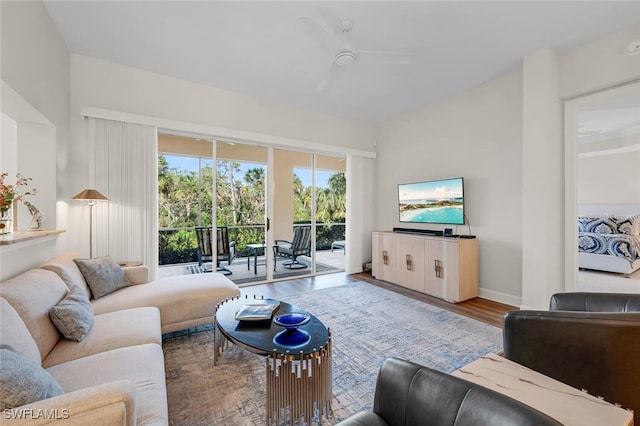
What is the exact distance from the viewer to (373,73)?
355cm

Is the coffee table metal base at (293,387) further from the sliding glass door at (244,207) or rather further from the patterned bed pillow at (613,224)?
the patterned bed pillow at (613,224)

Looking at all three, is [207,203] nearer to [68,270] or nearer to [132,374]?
[68,270]

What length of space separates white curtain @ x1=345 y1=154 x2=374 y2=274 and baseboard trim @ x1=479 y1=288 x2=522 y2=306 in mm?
2191

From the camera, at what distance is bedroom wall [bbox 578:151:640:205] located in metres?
3.92

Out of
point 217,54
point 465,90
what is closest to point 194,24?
point 217,54

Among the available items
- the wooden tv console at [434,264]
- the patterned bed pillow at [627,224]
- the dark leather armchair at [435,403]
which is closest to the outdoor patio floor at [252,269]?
the wooden tv console at [434,264]

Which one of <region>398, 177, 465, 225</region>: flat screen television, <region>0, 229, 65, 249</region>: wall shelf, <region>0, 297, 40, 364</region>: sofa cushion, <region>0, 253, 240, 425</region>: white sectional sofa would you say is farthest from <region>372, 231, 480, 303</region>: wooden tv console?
<region>0, 229, 65, 249</region>: wall shelf

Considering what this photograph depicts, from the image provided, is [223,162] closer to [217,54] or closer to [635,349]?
[217,54]

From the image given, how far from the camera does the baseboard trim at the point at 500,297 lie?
3.46 meters

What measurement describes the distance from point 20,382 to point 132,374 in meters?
0.49

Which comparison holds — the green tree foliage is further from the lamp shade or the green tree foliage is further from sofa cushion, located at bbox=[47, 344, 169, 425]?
sofa cushion, located at bbox=[47, 344, 169, 425]

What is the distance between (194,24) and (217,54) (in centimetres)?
52

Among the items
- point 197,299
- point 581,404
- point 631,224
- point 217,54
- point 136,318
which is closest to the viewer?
point 581,404

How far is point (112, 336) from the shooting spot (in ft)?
5.51
